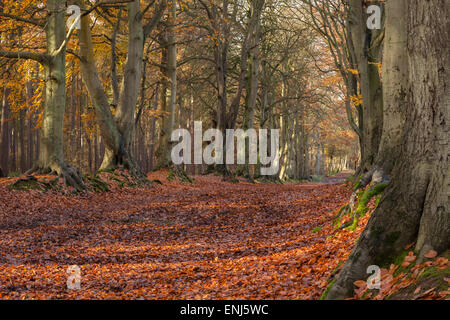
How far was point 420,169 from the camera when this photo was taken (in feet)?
15.6

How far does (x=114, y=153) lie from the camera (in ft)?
62.3

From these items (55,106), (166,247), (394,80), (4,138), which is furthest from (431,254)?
(4,138)

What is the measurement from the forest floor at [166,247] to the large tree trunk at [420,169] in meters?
0.87

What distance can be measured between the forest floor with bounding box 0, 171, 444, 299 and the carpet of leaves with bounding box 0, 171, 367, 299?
0.07 ft

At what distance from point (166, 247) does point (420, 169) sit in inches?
224

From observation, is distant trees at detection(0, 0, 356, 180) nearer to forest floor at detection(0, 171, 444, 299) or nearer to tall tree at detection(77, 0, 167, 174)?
tall tree at detection(77, 0, 167, 174)

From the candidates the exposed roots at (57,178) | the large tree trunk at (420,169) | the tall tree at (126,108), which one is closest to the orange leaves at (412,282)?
the large tree trunk at (420,169)

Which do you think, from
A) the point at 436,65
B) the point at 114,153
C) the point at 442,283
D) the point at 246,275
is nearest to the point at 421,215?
the point at 442,283

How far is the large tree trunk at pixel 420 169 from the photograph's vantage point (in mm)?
4508

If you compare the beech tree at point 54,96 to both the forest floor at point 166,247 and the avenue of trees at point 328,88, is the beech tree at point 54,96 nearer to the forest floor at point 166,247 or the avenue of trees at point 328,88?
the avenue of trees at point 328,88

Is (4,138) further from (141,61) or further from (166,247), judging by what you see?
(166,247)

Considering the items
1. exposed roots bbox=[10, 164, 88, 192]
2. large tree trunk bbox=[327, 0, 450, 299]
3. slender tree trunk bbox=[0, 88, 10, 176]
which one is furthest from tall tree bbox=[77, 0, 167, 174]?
large tree trunk bbox=[327, 0, 450, 299]

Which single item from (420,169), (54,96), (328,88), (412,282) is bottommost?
(412,282)

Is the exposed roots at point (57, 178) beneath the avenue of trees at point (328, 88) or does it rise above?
beneath
